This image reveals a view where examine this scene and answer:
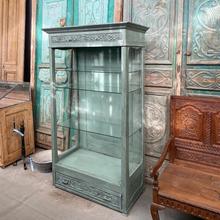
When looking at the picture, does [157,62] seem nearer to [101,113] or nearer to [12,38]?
[101,113]

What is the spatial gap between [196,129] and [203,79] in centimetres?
46

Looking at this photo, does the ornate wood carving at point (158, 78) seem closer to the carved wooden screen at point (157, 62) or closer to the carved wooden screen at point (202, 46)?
the carved wooden screen at point (157, 62)

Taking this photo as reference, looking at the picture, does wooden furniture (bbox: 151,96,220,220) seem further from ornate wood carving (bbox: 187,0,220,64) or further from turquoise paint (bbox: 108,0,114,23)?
turquoise paint (bbox: 108,0,114,23)

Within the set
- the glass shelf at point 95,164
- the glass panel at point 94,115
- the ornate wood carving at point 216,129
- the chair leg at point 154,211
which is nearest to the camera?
the chair leg at point 154,211

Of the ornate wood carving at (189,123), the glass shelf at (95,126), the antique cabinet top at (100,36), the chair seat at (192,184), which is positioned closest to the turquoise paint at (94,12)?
the antique cabinet top at (100,36)

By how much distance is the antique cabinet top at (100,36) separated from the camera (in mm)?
1903

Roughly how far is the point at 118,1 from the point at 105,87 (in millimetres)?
900

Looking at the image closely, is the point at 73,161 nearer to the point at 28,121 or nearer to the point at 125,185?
the point at 125,185

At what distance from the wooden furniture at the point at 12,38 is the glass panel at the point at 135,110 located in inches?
75.0

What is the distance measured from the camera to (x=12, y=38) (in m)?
3.50

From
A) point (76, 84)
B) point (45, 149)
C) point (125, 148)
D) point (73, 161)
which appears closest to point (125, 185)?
point (125, 148)

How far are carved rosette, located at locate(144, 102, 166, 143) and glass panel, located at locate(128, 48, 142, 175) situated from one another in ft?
0.40

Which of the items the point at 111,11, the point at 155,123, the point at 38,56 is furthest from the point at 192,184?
the point at 38,56

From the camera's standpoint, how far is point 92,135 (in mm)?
2812
